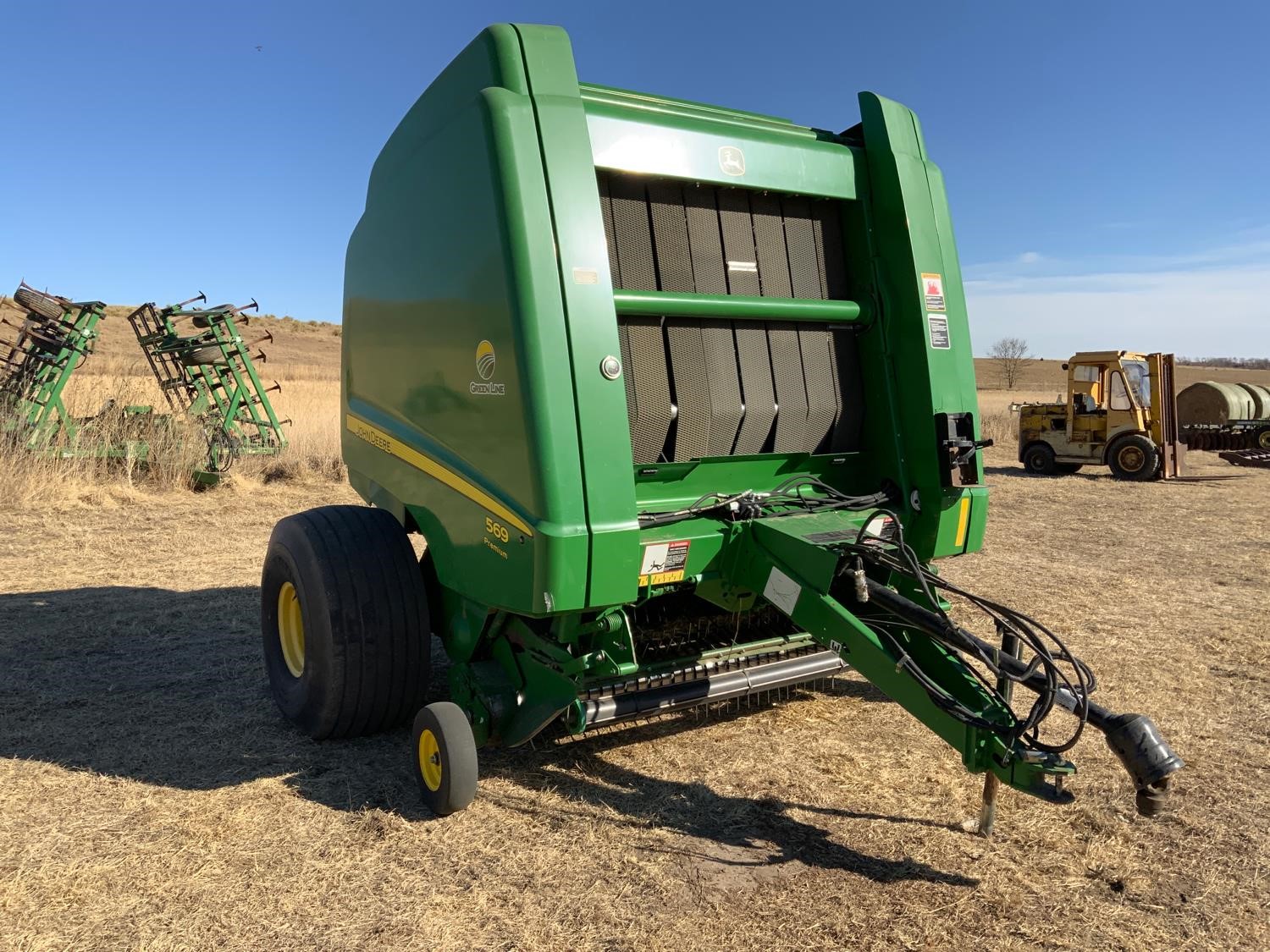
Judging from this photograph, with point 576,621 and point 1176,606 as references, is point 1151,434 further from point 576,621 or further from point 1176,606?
point 576,621

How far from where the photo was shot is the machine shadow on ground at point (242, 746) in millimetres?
3219

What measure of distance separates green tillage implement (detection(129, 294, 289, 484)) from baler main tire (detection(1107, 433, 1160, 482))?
13.5m

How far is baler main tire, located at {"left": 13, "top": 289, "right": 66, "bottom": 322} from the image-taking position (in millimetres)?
10641

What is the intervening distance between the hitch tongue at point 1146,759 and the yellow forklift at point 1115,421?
1444 cm

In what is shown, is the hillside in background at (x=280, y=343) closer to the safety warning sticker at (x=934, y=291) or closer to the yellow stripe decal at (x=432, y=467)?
the yellow stripe decal at (x=432, y=467)

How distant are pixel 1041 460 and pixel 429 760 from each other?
616 inches

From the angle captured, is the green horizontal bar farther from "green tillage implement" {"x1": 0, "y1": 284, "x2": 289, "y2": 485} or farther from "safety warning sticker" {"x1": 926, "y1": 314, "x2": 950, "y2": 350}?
"green tillage implement" {"x1": 0, "y1": 284, "x2": 289, "y2": 485}

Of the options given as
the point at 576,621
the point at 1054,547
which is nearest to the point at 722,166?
the point at 576,621

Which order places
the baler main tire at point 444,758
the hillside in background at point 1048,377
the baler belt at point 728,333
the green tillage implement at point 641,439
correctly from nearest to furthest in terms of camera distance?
the green tillage implement at point 641,439 → the baler main tire at point 444,758 → the baler belt at point 728,333 → the hillside in background at point 1048,377

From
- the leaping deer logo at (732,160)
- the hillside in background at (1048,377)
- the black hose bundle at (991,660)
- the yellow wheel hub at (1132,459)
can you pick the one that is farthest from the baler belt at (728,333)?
the hillside in background at (1048,377)

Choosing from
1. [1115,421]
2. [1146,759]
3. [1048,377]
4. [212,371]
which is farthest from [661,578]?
[1048,377]

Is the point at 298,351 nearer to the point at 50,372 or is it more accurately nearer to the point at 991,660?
the point at 50,372

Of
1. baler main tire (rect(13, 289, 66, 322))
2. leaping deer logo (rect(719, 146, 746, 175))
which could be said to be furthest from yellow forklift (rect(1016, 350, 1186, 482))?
baler main tire (rect(13, 289, 66, 322))

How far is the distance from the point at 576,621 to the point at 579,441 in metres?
0.66
